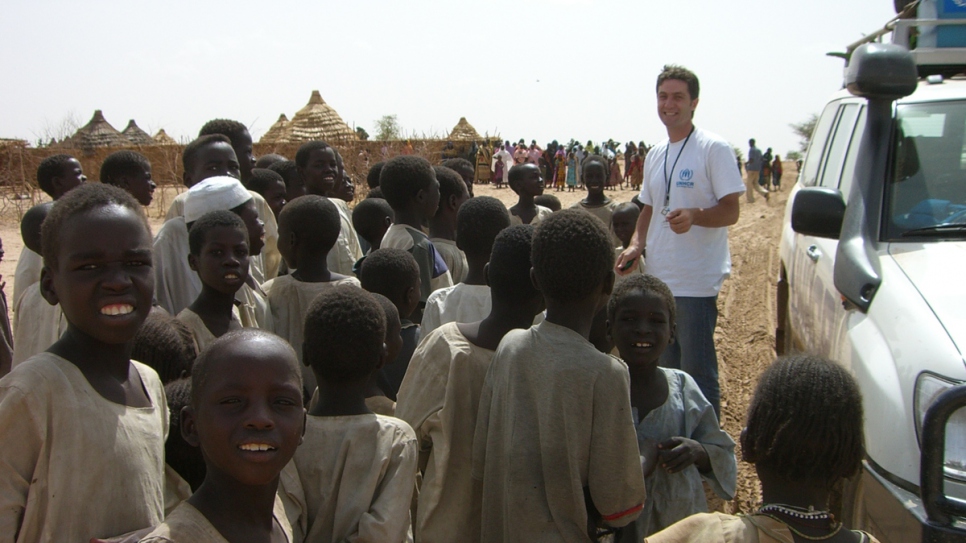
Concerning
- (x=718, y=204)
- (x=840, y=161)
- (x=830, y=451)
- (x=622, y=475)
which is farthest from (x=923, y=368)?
(x=840, y=161)

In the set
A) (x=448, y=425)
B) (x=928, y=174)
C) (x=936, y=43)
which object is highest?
(x=936, y=43)

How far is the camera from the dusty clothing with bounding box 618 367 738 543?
2.86 m

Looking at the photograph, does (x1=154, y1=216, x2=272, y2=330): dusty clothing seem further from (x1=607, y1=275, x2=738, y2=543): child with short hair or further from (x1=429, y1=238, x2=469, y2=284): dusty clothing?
(x1=607, y1=275, x2=738, y2=543): child with short hair

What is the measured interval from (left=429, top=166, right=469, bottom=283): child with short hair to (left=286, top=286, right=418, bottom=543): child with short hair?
83.6 inches

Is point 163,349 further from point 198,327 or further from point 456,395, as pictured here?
point 456,395

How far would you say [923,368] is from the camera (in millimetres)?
2730

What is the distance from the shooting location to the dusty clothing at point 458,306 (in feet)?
11.5

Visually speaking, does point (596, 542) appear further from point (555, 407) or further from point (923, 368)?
point (923, 368)

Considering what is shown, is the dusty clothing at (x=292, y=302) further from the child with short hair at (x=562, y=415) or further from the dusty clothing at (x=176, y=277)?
the child with short hair at (x=562, y=415)

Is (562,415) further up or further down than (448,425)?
further up

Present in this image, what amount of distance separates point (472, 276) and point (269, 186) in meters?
2.73

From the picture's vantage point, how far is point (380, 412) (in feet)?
10.00

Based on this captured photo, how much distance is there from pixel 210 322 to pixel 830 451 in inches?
90.9

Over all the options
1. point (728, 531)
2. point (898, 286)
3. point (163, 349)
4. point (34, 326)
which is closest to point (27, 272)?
point (34, 326)
